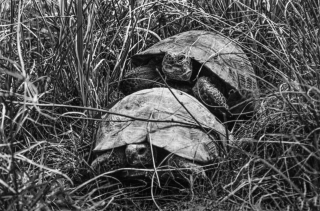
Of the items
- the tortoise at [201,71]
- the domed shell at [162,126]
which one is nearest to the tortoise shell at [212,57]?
the tortoise at [201,71]

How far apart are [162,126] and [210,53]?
3.53 feet

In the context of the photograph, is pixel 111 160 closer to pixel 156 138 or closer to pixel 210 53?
pixel 156 138

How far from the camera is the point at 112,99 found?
13.3 ft

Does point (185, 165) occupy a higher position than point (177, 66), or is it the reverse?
point (177, 66)

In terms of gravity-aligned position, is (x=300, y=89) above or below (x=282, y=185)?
above

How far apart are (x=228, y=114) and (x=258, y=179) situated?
1.29 meters

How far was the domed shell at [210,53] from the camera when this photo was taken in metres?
4.04

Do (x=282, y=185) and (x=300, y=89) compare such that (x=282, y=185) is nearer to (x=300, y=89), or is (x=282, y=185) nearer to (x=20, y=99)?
(x=300, y=89)

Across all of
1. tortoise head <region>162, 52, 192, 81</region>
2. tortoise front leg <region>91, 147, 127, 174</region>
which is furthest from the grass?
tortoise head <region>162, 52, 192, 81</region>

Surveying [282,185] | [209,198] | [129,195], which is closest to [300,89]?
[282,185]

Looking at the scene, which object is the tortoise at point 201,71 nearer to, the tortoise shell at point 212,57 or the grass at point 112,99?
the tortoise shell at point 212,57

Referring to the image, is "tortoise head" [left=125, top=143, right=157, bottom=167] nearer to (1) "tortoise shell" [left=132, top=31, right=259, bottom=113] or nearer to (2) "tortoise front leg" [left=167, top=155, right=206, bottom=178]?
(2) "tortoise front leg" [left=167, top=155, right=206, bottom=178]

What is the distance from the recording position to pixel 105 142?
326 centimetres

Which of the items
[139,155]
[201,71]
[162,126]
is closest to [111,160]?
[139,155]
